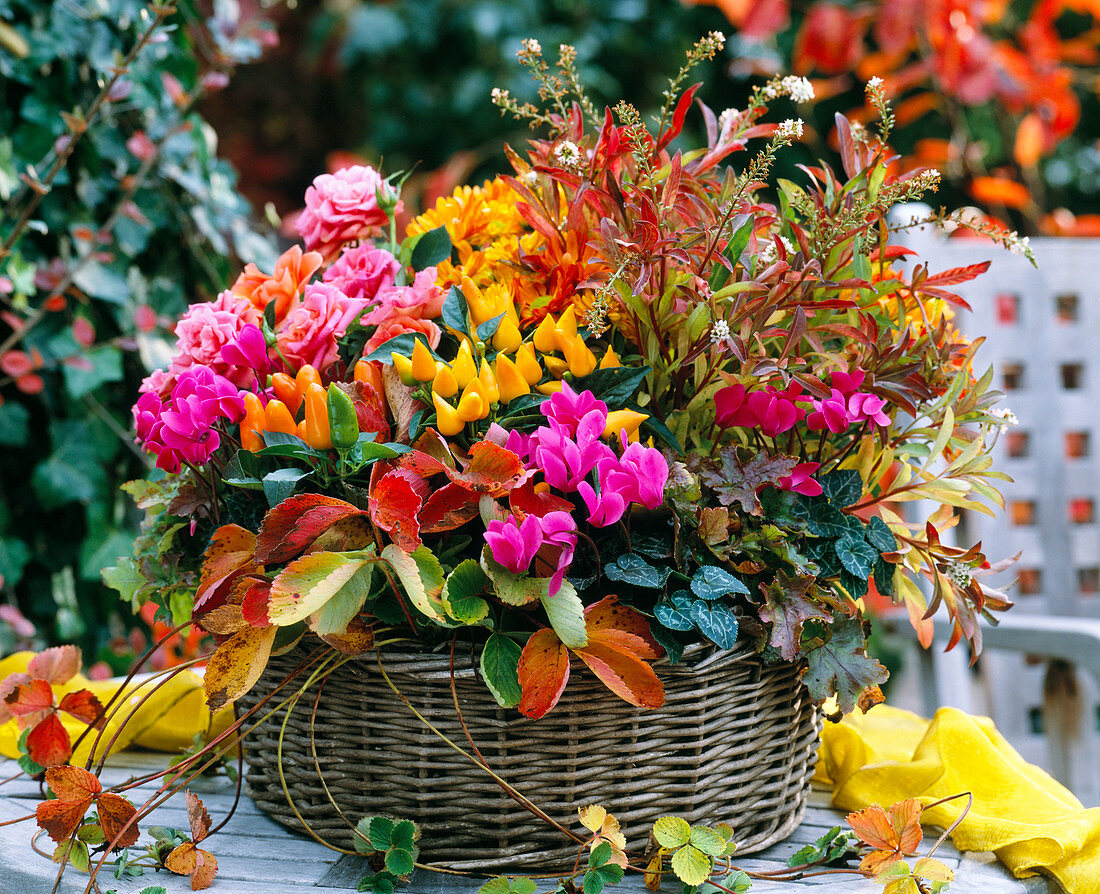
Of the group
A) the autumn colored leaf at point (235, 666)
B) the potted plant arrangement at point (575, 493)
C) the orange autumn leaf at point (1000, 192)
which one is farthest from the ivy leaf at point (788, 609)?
the orange autumn leaf at point (1000, 192)

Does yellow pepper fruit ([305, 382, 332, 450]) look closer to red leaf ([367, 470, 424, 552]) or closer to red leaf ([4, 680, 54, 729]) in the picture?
red leaf ([367, 470, 424, 552])

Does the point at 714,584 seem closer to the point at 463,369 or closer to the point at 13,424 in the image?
the point at 463,369

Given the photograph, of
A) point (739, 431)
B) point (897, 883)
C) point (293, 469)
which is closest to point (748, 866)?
point (897, 883)

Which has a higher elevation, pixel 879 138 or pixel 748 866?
pixel 879 138

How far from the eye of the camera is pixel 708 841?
0.57 metres

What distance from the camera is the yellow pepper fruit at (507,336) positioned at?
0.63m

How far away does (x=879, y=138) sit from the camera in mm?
652

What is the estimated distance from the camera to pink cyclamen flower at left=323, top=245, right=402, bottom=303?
0.70 metres

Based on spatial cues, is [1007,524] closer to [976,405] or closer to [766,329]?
[976,405]

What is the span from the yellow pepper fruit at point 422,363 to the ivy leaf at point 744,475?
19cm

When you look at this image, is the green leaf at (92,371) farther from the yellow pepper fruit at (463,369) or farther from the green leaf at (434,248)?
the yellow pepper fruit at (463,369)

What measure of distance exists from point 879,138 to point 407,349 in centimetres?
37

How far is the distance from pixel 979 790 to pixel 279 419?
63cm

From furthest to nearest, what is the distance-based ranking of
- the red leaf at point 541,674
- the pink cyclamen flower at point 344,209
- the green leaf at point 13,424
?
1. the green leaf at point 13,424
2. the pink cyclamen flower at point 344,209
3. the red leaf at point 541,674
